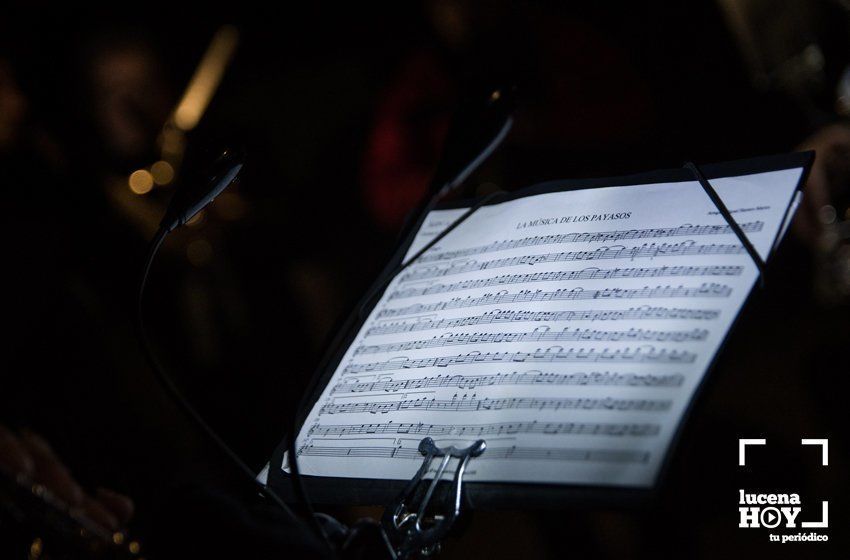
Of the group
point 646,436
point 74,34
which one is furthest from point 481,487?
point 74,34

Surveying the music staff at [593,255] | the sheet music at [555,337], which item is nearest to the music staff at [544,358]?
the sheet music at [555,337]

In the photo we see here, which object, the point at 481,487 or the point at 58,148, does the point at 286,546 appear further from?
Result: the point at 58,148

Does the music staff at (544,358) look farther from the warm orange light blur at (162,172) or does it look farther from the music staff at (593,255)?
the warm orange light blur at (162,172)

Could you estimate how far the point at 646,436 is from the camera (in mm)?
511

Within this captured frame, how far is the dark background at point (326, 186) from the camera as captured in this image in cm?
170

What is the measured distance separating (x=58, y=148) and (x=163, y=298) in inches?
24.0

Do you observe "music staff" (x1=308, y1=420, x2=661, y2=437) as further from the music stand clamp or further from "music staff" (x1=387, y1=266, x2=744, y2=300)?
"music staff" (x1=387, y1=266, x2=744, y2=300)

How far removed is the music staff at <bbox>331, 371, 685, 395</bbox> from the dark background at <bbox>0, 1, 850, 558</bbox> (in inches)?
38.1

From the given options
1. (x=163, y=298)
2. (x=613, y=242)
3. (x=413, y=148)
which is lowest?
(x=163, y=298)

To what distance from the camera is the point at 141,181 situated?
236 cm

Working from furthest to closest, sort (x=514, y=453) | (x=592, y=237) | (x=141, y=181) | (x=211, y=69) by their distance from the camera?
(x=211, y=69)
(x=141, y=181)
(x=592, y=237)
(x=514, y=453)

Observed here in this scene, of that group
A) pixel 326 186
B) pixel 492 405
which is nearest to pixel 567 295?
pixel 492 405

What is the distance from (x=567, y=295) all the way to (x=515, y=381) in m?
0.10

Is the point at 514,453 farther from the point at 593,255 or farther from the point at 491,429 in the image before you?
the point at 593,255
